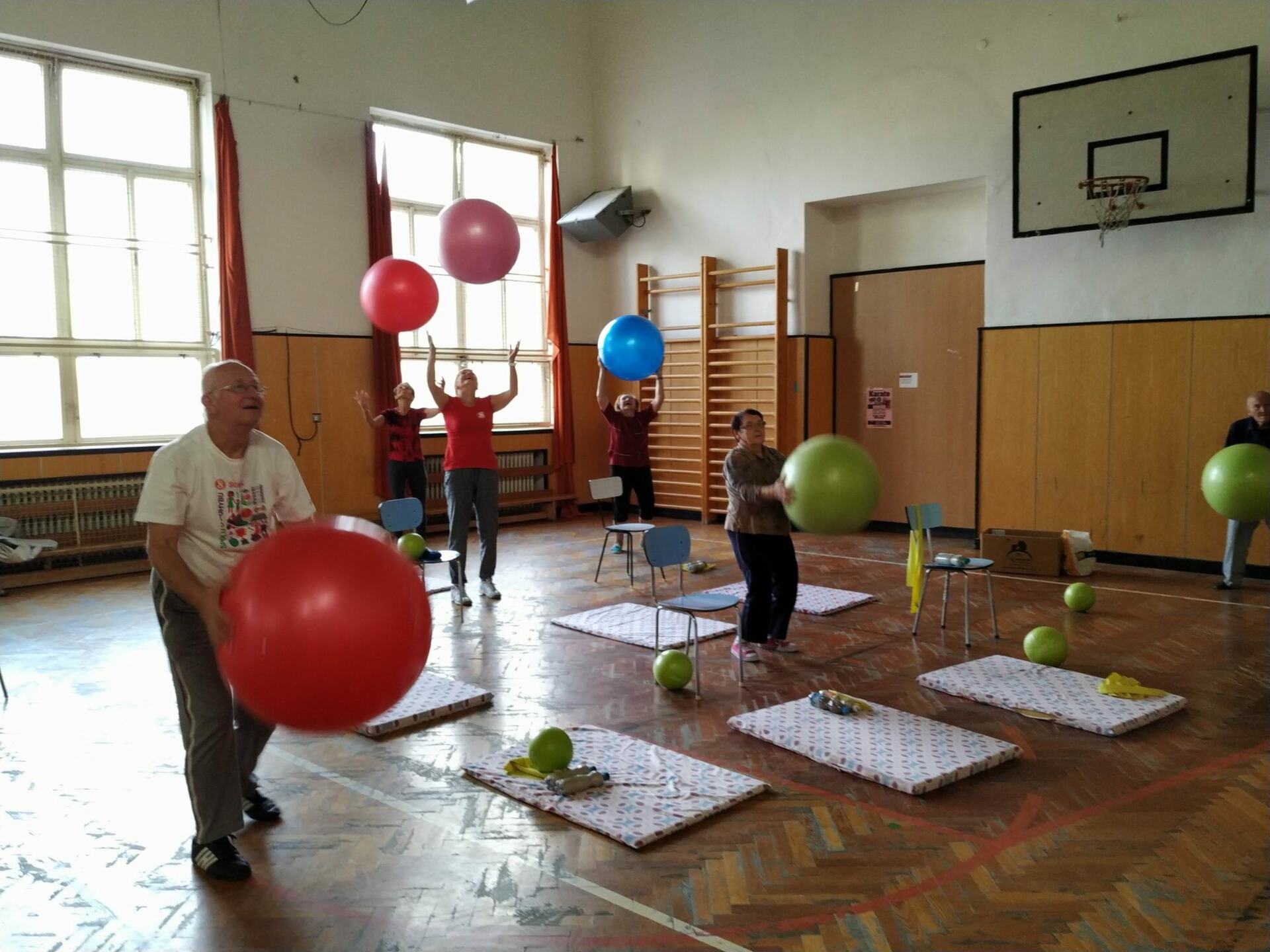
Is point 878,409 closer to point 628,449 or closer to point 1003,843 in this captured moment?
point 628,449

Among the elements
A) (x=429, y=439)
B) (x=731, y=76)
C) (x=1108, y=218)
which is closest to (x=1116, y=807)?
(x=1108, y=218)

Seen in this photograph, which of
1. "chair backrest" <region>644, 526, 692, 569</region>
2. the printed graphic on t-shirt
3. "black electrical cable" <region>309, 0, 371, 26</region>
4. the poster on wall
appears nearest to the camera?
the printed graphic on t-shirt

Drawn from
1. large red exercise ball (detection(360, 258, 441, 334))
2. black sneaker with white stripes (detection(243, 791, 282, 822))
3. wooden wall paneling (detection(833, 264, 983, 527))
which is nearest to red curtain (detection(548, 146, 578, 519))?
wooden wall paneling (detection(833, 264, 983, 527))

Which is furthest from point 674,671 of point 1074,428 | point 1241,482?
point 1074,428

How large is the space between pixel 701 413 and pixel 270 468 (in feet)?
A: 24.8

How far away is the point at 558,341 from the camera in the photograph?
1082 centimetres

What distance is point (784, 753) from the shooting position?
387 cm

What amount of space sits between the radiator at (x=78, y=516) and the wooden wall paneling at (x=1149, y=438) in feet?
25.6

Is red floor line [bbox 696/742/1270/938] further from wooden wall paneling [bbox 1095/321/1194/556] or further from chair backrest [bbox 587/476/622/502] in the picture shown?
chair backrest [bbox 587/476/622/502]

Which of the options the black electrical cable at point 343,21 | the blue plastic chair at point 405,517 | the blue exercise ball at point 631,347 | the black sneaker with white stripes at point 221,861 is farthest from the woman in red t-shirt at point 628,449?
the black sneaker with white stripes at point 221,861

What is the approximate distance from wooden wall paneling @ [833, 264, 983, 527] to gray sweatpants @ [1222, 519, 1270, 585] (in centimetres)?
244

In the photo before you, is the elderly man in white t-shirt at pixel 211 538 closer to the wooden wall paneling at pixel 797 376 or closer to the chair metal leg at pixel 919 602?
the chair metal leg at pixel 919 602

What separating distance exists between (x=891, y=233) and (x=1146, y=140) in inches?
102

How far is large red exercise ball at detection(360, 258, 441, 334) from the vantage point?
22.3 feet
